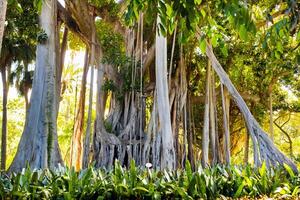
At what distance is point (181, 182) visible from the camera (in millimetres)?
3465

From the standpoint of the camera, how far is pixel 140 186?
3.26m

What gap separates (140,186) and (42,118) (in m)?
3.58

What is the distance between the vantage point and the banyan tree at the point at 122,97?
624cm

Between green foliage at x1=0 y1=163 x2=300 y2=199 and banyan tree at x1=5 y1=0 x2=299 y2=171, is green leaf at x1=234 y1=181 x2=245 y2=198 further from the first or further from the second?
banyan tree at x1=5 y1=0 x2=299 y2=171

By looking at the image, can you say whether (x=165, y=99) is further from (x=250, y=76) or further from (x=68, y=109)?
(x=68, y=109)

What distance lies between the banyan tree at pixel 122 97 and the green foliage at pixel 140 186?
5.22 feet

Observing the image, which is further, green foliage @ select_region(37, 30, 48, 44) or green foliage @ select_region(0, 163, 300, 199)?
green foliage @ select_region(37, 30, 48, 44)

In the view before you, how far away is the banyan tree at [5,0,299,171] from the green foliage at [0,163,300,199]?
1.59 meters

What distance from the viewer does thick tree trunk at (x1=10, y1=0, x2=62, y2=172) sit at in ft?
20.0

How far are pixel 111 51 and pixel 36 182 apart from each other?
5038 mm

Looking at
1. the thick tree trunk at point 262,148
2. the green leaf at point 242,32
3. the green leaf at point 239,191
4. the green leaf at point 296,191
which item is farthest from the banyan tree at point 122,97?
the green leaf at point 242,32

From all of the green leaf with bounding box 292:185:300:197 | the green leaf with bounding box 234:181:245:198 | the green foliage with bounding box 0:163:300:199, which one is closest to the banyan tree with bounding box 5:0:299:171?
the green leaf with bounding box 292:185:300:197

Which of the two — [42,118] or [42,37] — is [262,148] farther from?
[42,37]

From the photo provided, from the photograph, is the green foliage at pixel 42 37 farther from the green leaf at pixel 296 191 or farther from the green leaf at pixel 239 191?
the green leaf at pixel 296 191
